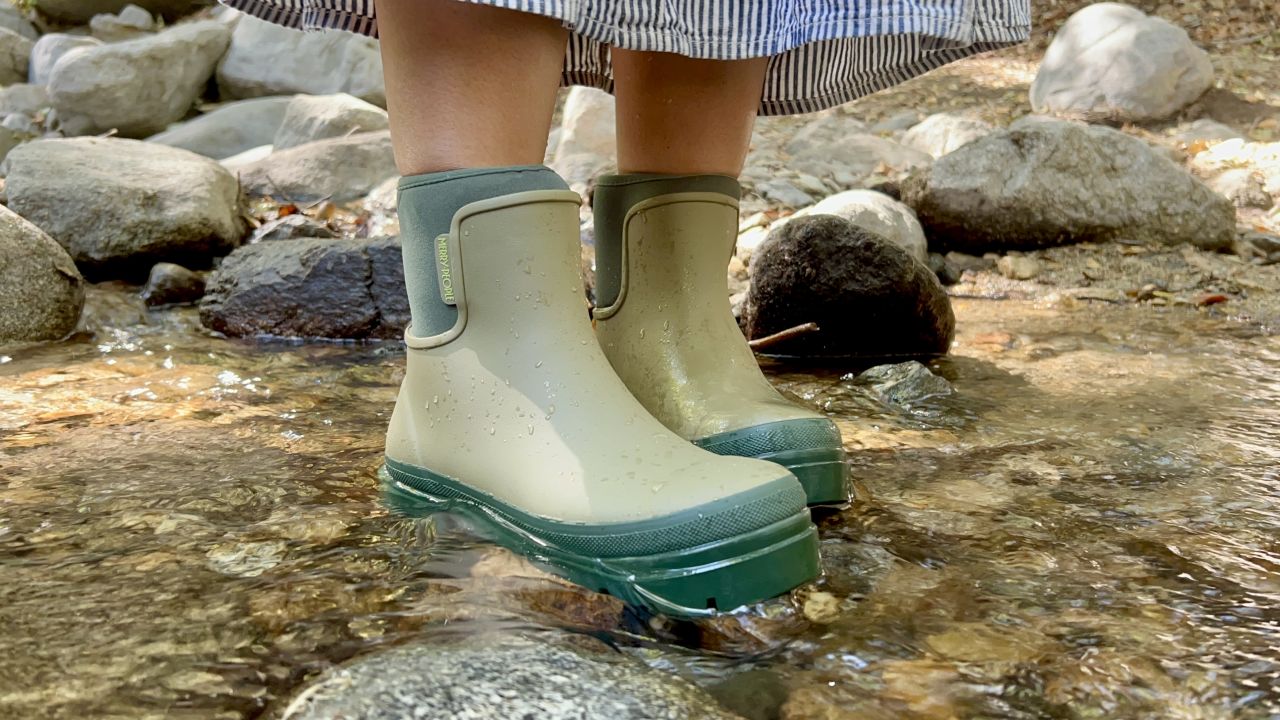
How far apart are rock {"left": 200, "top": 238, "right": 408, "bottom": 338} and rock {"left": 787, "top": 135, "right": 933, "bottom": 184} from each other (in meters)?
2.81

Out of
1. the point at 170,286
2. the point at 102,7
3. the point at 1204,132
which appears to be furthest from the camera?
the point at 102,7

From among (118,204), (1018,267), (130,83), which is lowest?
(1018,267)

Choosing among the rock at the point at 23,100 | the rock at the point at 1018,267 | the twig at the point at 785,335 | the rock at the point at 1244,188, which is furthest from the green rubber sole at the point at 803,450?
the rock at the point at 23,100

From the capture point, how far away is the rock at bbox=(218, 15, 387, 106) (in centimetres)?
812

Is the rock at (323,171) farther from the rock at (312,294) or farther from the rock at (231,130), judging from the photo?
the rock at (312,294)

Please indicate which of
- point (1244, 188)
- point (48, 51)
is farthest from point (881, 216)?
point (48, 51)

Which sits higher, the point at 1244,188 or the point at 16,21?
the point at 16,21

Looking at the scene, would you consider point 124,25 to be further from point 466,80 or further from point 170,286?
point 466,80

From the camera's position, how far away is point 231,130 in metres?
7.11

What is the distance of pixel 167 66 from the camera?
26.0ft

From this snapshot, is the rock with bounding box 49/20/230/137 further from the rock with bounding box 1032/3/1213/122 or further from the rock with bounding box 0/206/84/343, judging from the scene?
the rock with bounding box 1032/3/1213/122

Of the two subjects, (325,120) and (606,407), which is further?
(325,120)

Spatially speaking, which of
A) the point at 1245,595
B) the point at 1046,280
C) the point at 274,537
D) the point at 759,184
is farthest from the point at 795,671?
the point at 759,184

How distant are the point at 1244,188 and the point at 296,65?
6.57 m
